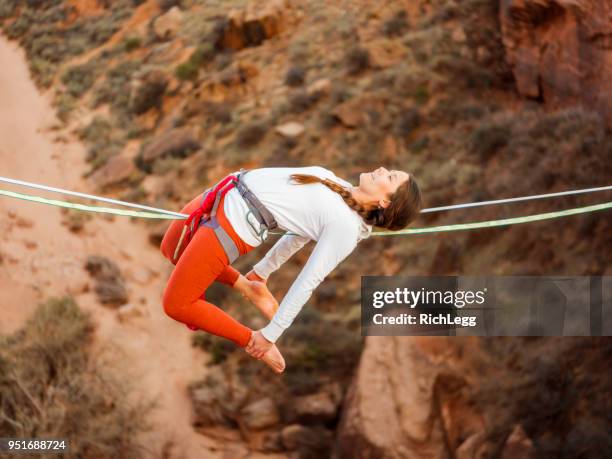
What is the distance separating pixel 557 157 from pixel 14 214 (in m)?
8.62

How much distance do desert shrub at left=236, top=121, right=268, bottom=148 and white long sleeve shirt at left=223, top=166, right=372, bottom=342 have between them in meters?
11.2

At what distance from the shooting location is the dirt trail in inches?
404

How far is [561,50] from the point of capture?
32.2 feet

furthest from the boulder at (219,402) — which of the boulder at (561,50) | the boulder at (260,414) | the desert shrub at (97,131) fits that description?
the desert shrub at (97,131)

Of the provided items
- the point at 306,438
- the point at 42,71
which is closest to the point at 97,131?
the point at 42,71

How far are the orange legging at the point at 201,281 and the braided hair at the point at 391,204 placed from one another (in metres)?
0.42

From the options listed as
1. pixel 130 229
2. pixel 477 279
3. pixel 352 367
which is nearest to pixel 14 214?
pixel 130 229

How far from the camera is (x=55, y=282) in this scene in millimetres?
12062

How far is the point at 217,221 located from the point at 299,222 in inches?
13.8

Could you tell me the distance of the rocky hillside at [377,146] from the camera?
312 inches

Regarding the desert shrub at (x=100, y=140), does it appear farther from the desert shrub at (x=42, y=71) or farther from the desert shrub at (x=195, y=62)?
the desert shrub at (x=42, y=71)

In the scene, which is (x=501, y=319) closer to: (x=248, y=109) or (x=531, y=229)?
(x=531, y=229)

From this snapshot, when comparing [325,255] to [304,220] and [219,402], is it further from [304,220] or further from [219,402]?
[219,402]

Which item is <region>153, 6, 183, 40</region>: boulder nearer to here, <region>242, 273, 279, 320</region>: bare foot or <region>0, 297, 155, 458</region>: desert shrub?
<region>0, 297, 155, 458</region>: desert shrub
